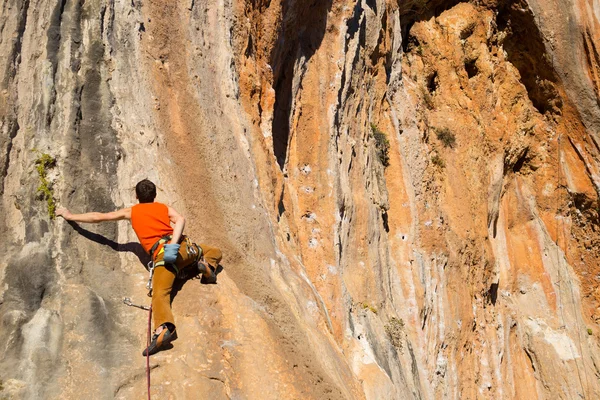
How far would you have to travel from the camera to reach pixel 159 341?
5406 mm

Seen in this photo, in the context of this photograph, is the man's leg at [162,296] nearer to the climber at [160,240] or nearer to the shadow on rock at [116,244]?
the climber at [160,240]

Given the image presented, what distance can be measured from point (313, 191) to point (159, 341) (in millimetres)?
4608

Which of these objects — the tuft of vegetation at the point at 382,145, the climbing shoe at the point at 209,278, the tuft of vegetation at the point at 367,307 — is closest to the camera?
the climbing shoe at the point at 209,278

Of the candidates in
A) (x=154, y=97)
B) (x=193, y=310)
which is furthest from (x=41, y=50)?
(x=193, y=310)

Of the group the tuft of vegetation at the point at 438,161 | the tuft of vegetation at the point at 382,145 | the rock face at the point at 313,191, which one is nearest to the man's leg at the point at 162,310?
the rock face at the point at 313,191

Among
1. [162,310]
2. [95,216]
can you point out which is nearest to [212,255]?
[162,310]

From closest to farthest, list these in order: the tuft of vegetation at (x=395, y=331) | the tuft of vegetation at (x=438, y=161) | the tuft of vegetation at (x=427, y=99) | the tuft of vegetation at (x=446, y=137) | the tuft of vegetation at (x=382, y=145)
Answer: the tuft of vegetation at (x=395, y=331) < the tuft of vegetation at (x=382, y=145) < the tuft of vegetation at (x=438, y=161) < the tuft of vegetation at (x=446, y=137) < the tuft of vegetation at (x=427, y=99)

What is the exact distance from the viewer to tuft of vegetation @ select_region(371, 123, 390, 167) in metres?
12.4

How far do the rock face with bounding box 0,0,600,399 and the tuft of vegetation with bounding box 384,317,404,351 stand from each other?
0.11 feet

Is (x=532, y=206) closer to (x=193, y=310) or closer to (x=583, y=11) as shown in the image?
(x=583, y=11)

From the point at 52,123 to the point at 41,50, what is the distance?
0.82m

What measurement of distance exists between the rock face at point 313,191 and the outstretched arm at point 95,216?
0.38 ft

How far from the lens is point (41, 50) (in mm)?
6785

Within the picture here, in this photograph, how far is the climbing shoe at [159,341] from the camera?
540 centimetres
